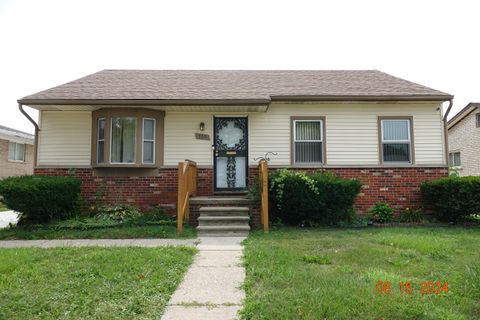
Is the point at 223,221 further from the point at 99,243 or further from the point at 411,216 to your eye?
the point at 411,216

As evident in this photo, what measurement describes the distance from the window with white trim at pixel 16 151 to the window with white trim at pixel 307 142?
1710 centimetres

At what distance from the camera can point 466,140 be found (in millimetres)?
16922

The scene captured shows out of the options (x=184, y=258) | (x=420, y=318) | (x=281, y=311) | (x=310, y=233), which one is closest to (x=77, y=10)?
(x=184, y=258)

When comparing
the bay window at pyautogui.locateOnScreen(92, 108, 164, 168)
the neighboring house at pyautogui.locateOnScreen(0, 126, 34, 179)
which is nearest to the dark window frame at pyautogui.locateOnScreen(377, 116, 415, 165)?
the bay window at pyautogui.locateOnScreen(92, 108, 164, 168)

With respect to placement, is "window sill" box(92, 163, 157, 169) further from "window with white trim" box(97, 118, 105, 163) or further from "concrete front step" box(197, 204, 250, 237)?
"concrete front step" box(197, 204, 250, 237)

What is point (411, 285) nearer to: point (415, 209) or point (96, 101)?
point (415, 209)

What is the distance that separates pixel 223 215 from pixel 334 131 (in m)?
4.06

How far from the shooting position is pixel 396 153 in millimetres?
9117

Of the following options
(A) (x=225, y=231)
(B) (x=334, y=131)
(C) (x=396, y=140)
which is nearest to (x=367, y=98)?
(B) (x=334, y=131)

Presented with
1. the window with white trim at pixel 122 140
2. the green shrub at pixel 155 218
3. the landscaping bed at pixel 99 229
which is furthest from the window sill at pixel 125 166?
the landscaping bed at pixel 99 229

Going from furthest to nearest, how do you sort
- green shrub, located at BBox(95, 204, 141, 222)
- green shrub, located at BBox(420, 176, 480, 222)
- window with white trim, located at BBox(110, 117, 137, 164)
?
1. window with white trim, located at BBox(110, 117, 137, 164)
2. green shrub, located at BBox(95, 204, 141, 222)
3. green shrub, located at BBox(420, 176, 480, 222)

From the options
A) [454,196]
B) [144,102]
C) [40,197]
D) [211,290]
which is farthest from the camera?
[144,102]

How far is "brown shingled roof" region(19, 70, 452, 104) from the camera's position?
8453mm

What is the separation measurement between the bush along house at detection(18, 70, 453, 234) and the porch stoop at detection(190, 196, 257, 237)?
Answer: 888mm
